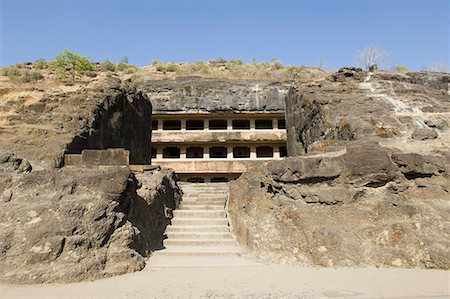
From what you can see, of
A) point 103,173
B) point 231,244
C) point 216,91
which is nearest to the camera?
point 103,173

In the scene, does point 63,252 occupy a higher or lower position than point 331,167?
lower

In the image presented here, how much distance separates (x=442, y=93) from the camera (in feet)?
51.8

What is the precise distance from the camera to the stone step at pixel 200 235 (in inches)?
314

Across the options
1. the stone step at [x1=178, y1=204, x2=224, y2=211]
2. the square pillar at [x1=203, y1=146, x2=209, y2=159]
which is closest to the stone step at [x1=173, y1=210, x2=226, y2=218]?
the stone step at [x1=178, y1=204, x2=224, y2=211]

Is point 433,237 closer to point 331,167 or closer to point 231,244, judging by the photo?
point 331,167

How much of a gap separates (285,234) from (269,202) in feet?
3.29

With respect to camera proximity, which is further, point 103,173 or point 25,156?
point 25,156

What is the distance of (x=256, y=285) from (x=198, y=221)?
3.97m

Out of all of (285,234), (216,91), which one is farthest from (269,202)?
(216,91)

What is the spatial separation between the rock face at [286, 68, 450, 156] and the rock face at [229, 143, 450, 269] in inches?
66.4

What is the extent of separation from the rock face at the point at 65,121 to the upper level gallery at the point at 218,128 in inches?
598

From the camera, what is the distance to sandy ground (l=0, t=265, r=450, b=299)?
457 cm

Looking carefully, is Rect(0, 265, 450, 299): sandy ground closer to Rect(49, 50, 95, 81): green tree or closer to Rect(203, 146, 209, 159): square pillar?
Rect(203, 146, 209, 159): square pillar

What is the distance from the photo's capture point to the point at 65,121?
1145cm
